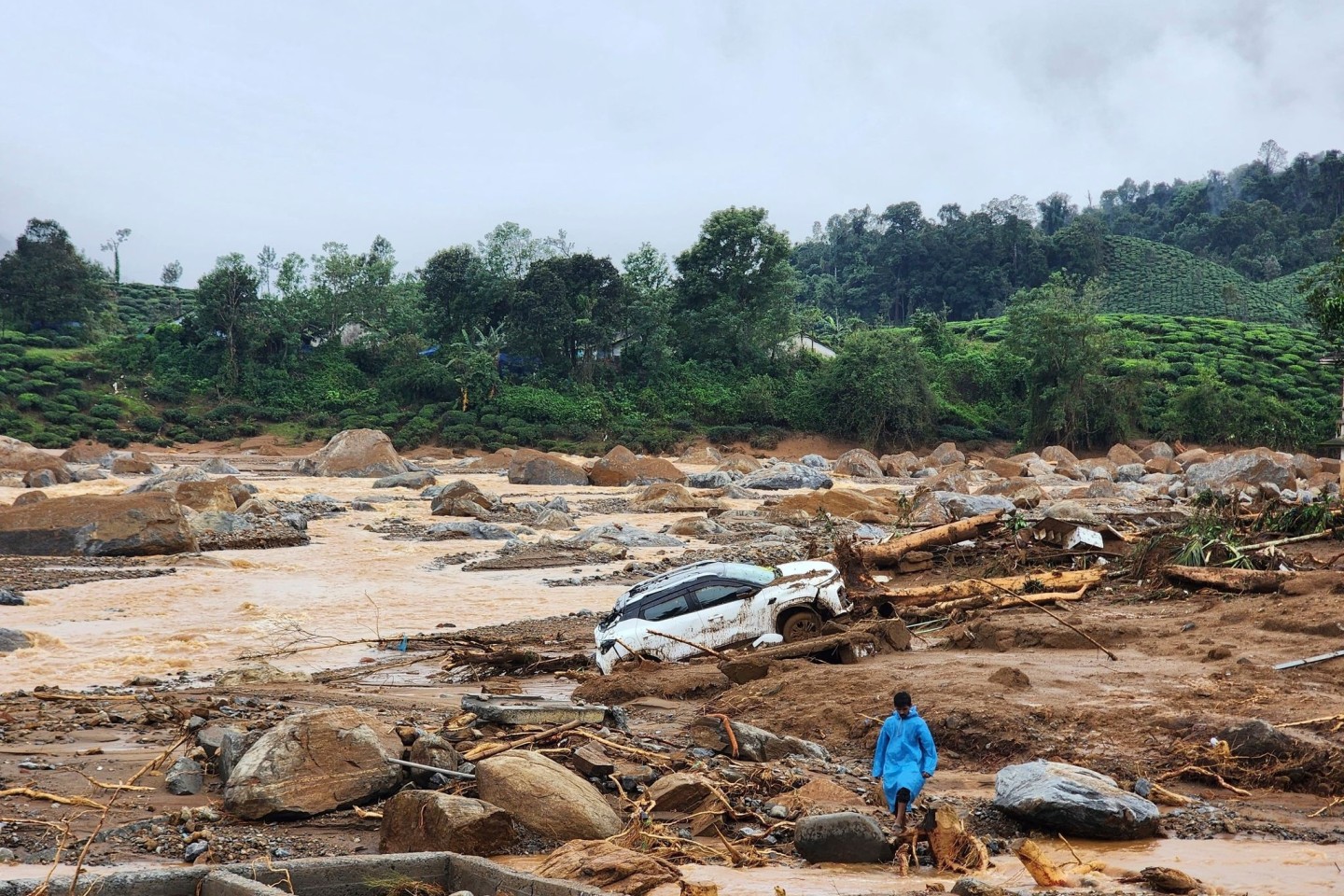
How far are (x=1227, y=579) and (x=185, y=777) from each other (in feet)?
43.5

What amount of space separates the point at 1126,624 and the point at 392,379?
6134 cm

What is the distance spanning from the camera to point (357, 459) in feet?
158

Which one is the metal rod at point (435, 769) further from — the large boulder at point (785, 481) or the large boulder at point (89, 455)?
the large boulder at point (89, 455)

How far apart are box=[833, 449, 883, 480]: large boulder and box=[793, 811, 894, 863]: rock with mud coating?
4595 cm

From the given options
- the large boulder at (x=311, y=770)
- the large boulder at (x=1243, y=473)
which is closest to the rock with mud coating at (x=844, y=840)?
the large boulder at (x=311, y=770)

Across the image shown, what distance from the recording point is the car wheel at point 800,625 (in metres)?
13.6

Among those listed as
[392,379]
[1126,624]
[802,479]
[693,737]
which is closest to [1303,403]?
[802,479]

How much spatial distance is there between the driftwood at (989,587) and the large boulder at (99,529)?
17.0m

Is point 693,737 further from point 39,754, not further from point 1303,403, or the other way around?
point 1303,403

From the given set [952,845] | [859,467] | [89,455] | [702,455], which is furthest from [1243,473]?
[89,455]

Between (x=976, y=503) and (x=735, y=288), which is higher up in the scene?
(x=735, y=288)

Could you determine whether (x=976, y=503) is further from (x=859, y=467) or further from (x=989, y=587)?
(x=859, y=467)

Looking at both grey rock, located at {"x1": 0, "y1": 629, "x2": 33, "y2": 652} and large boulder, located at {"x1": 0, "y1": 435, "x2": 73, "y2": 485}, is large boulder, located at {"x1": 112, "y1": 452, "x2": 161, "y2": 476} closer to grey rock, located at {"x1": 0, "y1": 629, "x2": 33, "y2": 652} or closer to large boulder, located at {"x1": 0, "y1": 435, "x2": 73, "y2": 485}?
large boulder, located at {"x1": 0, "y1": 435, "x2": 73, "y2": 485}

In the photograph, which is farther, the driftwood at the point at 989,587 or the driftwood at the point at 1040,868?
the driftwood at the point at 989,587
